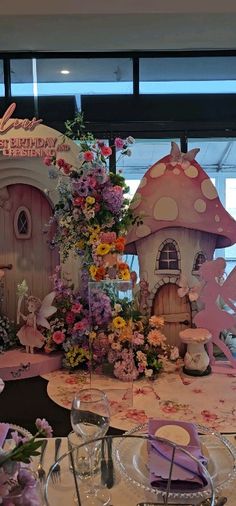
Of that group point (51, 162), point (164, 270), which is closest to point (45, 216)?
point (51, 162)

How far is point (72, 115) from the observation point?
196 inches

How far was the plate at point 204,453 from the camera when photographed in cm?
112

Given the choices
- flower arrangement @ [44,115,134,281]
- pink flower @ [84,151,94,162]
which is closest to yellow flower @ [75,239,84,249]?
flower arrangement @ [44,115,134,281]

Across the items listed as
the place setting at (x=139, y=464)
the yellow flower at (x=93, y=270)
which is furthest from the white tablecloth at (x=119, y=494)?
the yellow flower at (x=93, y=270)

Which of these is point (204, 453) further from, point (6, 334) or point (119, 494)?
point (6, 334)

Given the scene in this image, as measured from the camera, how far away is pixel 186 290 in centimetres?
358

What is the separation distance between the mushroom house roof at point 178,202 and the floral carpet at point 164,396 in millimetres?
1055

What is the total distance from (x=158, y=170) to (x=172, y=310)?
1.06 metres

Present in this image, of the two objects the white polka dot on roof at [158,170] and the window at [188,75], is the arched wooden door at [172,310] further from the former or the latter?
the window at [188,75]

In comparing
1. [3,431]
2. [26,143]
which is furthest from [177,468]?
[26,143]

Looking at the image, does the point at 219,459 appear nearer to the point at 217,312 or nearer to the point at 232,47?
the point at 217,312

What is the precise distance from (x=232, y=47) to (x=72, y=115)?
169 cm

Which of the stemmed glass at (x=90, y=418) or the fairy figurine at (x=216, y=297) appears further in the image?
the fairy figurine at (x=216, y=297)

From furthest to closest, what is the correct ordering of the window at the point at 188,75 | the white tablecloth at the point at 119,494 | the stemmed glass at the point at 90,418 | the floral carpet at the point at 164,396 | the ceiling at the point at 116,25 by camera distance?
the window at the point at 188,75 → the ceiling at the point at 116,25 → the floral carpet at the point at 164,396 → the stemmed glass at the point at 90,418 → the white tablecloth at the point at 119,494
